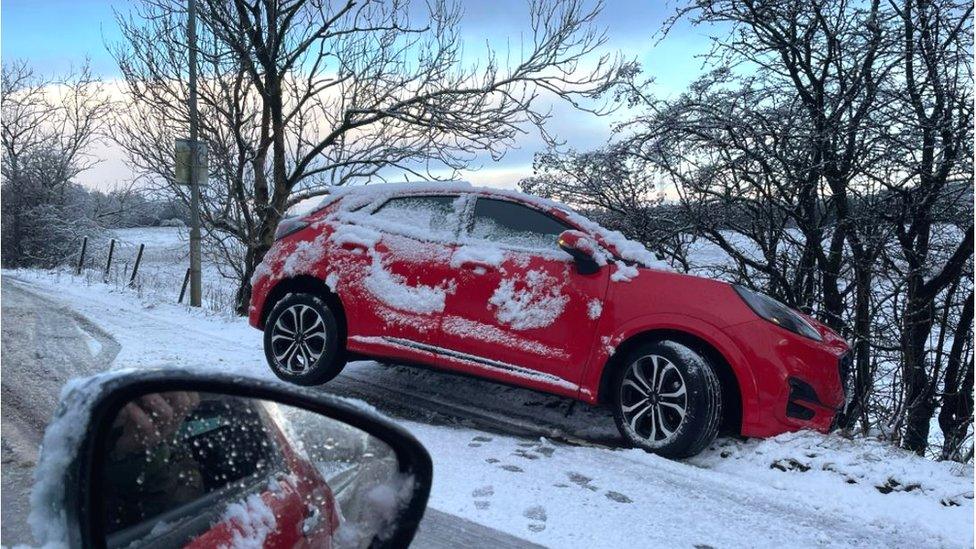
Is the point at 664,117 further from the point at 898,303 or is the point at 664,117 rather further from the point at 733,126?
the point at 898,303

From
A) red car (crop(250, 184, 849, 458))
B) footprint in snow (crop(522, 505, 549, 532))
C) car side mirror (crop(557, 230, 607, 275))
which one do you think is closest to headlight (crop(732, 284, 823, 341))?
red car (crop(250, 184, 849, 458))

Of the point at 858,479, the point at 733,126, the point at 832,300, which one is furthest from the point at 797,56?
the point at 858,479

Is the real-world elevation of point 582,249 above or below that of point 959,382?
above

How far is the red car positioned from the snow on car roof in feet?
0.05

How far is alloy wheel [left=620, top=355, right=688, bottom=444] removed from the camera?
4.29m

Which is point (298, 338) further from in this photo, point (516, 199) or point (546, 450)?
point (546, 450)

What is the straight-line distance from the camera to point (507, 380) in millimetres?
4758

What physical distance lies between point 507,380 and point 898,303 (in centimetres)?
421

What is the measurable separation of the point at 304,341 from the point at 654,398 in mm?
2741

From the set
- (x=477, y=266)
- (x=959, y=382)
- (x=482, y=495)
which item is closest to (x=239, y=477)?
(x=482, y=495)

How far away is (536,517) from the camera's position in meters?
3.36

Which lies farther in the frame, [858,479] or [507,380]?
[507,380]

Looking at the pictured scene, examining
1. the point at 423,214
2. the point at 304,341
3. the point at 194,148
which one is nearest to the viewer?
the point at 423,214

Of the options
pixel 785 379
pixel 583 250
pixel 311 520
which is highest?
pixel 583 250
